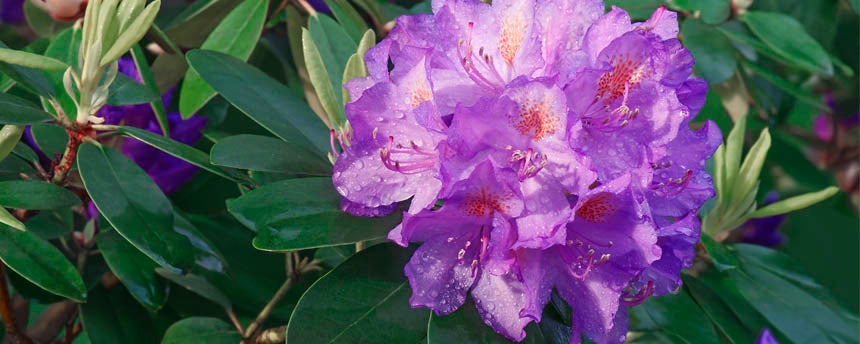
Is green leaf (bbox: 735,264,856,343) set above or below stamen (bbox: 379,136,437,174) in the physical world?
Answer: below

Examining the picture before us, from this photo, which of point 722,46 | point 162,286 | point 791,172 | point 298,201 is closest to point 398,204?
point 298,201

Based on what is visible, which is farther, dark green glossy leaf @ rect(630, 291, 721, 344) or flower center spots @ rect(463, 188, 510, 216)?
dark green glossy leaf @ rect(630, 291, 721, 344)

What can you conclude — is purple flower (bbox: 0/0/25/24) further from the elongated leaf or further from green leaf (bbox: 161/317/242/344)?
green leaf (bbox: 161/317/242/344)

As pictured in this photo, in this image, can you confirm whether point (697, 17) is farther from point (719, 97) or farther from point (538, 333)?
point (538, 333)

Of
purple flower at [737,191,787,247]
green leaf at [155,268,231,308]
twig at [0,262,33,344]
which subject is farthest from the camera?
purple flower at [737,191,787,247]

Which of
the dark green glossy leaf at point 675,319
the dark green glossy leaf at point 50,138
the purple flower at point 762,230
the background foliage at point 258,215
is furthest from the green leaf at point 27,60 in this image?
the purple flower at point 762,230

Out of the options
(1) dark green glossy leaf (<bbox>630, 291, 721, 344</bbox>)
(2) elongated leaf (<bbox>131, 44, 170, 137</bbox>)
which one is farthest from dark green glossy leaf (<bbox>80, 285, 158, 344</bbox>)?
(1) dark green glossy leaf (<bbox>630, 291, 721, 344</bbox>)
